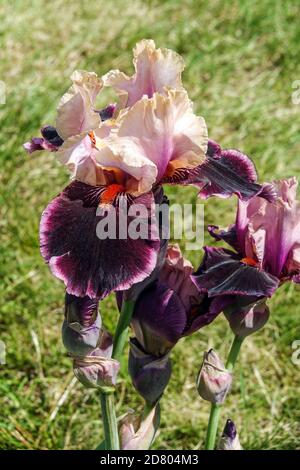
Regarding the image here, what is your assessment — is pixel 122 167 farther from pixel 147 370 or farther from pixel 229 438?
pixel 229 438

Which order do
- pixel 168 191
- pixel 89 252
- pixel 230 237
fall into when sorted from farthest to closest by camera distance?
pixel 168 191
pixel 230 237
pixel 89 252

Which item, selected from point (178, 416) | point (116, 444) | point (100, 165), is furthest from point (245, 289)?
point (178, 416)

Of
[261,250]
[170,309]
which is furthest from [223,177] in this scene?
[170,309]

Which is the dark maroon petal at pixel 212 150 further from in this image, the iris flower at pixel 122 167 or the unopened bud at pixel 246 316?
the unopened bud at pixel 246 316

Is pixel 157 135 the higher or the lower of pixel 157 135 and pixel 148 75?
the lower

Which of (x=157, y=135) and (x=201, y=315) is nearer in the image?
(x=157, y=135)

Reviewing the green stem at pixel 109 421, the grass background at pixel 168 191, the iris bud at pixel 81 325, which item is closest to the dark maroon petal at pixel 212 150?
the iris bud at pixel 81 325
